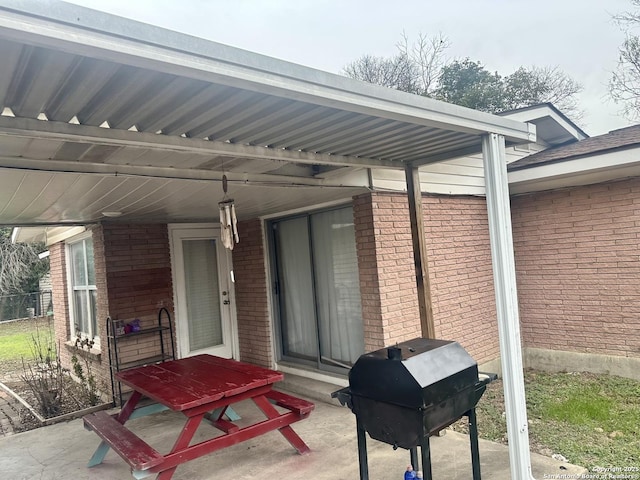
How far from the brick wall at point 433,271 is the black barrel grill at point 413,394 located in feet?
6.57

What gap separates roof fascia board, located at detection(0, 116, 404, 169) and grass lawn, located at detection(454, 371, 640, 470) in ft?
10.1

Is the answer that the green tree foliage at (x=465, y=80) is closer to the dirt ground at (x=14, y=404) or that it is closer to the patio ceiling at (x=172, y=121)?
the patio ceiling at (x=172, y=121)

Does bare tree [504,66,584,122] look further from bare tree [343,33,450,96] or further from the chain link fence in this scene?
the chain link fence

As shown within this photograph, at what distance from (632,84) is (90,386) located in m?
15.7

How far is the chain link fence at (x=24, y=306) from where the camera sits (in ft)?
54.5

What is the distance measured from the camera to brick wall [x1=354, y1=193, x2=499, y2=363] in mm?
4887

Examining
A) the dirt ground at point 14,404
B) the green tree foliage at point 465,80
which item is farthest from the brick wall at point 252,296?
the green tree foliage at point 465,80

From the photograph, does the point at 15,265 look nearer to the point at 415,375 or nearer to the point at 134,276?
the point at 134,276

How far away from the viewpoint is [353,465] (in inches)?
145

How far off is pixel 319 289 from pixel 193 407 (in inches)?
108

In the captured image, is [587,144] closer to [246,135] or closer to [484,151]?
[484,151]

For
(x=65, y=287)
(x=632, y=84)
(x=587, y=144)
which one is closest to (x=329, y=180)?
(x=587, y=144)

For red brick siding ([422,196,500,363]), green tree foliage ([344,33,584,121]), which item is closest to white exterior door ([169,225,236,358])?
red brick siding ([422,196,500,363])

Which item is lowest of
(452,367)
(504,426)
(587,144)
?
(504,426)
